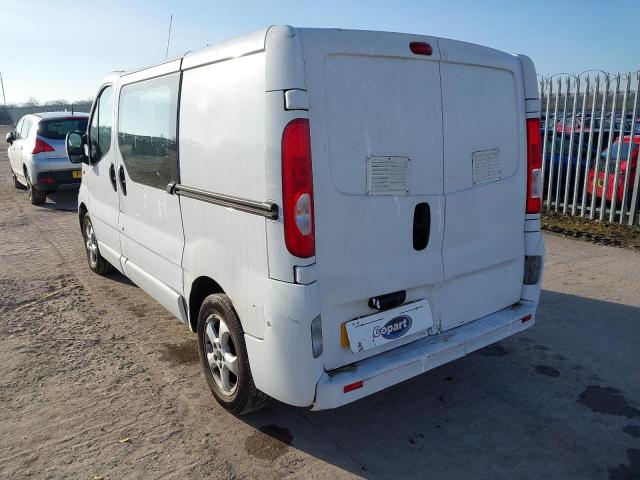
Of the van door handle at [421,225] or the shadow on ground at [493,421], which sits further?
the van door handle at [421,225]

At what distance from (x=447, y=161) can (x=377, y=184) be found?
1.73 ft

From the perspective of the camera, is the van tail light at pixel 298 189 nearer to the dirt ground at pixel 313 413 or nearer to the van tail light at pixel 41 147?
the dirt ground at pixel 313 413

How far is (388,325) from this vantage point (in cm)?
292

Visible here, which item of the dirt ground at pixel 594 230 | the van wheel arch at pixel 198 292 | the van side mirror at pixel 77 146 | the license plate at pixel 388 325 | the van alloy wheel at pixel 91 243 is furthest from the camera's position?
the dirt ground at pixel 594 230

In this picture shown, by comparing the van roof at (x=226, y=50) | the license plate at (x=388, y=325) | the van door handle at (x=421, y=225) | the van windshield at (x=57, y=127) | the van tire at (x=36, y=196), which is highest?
the van roof at (x=226, y=50)

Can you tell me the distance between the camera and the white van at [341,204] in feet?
8.48

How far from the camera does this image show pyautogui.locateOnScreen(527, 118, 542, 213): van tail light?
3514 mm

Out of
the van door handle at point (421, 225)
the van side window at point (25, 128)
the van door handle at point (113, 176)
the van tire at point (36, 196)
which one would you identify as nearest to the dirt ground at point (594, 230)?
the van door handle at point (421, 225)

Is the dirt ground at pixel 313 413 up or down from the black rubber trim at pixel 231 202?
down

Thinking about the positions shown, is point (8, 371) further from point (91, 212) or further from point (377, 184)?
point (377, 184)

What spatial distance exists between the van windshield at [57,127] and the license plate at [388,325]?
9.58 metres

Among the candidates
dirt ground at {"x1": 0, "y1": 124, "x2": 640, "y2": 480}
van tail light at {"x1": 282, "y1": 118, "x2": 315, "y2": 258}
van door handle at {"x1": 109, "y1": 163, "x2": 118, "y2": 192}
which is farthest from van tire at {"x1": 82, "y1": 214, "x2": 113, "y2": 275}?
van tail light at {"x1": 282, "y1": 118, "x2": 315, "y2": 258}

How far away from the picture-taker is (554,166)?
927cm

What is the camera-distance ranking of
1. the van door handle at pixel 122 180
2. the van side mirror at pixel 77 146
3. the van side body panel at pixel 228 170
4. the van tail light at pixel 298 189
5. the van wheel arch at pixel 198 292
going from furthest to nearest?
the van side mirror at pixel 77 146 < the van door handle at pixel 122 180 < the van wheel arch at pixel 198 292 < the van side body panel at pixel 228 170 < the van tail light at pixel 298 189
